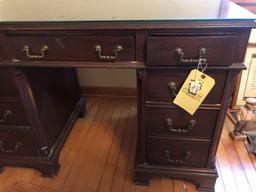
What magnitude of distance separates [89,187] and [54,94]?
534 millimetres

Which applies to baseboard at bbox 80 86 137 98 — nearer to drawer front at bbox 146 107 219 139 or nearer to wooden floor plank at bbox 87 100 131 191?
wooden floor plank at bbox 87 100 131 191

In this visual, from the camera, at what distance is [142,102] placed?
35.0 inches

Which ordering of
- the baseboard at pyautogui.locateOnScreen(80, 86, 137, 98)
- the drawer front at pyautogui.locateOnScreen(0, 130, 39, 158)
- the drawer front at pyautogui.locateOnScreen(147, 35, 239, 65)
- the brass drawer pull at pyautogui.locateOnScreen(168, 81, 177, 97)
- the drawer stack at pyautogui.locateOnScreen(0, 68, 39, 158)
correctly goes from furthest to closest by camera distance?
the baseboard at pyautogui.locateOnScreen(80, 86, 137, 98) < the drawer front at pyautogui.locateOnScreen(0, 130, 39, 158) < the drawer stack at pyautogui.locateOnScreen(0, 68, 39, 158) < the brass drawer pull at pyautogui.locateOnScreen(168, 81, 177, 97) < the drawer front at pyautogui.locateOnScreen(147, 35, 239, 65)

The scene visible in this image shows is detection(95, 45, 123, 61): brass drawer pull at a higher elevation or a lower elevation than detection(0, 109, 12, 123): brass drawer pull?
higher

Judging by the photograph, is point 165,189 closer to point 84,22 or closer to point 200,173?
point 200,173

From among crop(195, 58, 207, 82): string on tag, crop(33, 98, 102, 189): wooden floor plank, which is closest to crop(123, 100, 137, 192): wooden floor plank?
crop(33, 98, 102, 189): wooden floor plank

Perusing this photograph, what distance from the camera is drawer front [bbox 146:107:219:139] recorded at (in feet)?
2.92

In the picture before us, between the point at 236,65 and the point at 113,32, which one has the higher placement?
the point at 113,32

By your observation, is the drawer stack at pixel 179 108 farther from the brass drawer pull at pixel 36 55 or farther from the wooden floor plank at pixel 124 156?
the brass drawer pull at pixel 36 55

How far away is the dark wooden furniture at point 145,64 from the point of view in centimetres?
71

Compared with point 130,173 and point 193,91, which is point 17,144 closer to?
point 130,173

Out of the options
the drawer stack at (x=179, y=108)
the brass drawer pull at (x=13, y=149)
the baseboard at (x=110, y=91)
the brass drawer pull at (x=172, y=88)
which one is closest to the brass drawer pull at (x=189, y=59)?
the drawer stack at (x=179, y=108)

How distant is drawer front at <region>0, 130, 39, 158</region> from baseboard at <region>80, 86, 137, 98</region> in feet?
2.66

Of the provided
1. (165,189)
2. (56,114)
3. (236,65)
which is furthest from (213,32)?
(56,114)
